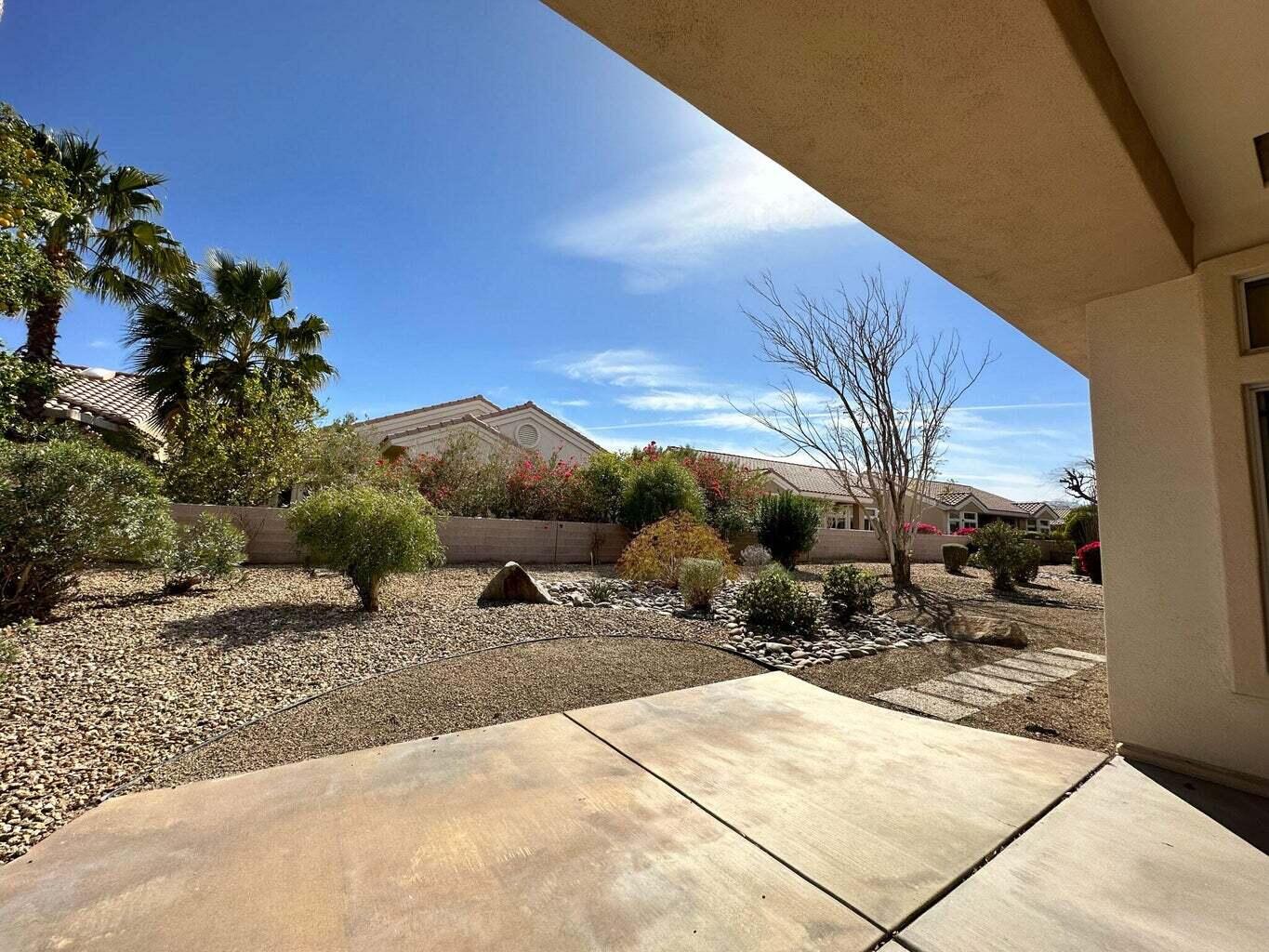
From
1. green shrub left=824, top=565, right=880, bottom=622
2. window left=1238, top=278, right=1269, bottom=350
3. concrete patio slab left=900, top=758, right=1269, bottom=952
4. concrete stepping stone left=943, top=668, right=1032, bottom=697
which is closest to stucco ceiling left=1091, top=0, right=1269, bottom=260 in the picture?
window left=1238, top=278, right=1269, bottom=350

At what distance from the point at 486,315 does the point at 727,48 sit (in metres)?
10.3

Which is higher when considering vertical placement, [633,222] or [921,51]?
[633,222]

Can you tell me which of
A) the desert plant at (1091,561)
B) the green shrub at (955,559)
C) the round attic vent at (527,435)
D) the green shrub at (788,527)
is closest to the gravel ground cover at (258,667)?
the green shrub at (788,527)

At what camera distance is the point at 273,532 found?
8.72 metres

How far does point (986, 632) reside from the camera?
20.0ft

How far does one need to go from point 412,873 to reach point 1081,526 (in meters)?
22.5

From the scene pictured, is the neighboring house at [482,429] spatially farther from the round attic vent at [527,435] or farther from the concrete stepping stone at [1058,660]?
the concrete stepping stone at [1058,660]

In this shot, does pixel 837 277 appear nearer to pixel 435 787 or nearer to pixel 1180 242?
pixel 1180 242

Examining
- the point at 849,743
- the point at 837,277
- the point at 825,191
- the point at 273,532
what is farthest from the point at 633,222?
the point at 273,532

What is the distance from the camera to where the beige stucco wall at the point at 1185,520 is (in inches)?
104

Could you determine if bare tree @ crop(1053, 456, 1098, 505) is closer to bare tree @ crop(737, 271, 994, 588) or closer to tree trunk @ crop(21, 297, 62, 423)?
bare tree @ crop(737, 271, 994, 588)

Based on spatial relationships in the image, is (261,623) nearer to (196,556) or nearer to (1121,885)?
(196,556)

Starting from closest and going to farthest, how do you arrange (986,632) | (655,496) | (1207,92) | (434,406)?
(1207,92), (986,632), (655,496), (434,406)

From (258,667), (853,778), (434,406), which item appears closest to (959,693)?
(853,778)
